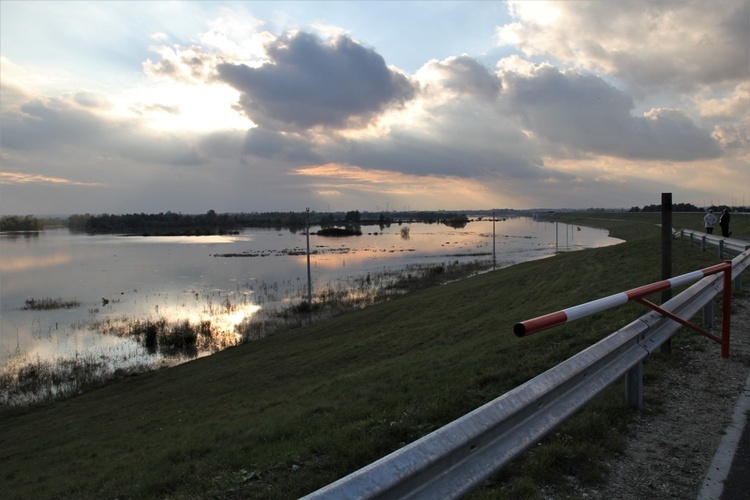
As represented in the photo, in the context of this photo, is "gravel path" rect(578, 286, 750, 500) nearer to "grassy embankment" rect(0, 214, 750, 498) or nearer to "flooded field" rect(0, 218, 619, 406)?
"grassy embankment" rect(0, 214, 750, 498)

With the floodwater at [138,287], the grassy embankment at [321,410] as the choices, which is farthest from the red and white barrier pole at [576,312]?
the floodwater at [138,287]

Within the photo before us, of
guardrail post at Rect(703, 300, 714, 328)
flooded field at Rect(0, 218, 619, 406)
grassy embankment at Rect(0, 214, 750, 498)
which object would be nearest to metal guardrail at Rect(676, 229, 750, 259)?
grassy embankment at Rect(0, 214, 750, 498)

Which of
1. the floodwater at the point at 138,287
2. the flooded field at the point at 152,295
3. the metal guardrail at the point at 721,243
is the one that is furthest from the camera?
the floodwater at the point at 138,287

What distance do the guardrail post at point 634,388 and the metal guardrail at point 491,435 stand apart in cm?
1

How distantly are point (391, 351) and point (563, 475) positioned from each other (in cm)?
1012

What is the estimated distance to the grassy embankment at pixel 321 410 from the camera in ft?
14.8

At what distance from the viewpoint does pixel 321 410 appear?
7.50m

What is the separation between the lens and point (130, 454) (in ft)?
28.0

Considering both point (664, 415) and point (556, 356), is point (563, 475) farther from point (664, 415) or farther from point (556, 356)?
point (556, 356)

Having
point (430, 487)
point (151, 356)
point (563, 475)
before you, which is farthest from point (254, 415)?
point (151, 356)

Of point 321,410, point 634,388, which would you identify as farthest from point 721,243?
point 321,410

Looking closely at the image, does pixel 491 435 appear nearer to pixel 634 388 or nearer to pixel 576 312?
pixel 576 312

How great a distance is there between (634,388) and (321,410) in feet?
15.4

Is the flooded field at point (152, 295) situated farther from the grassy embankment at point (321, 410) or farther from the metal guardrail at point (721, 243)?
the metal guardrail at point (721, 243)
